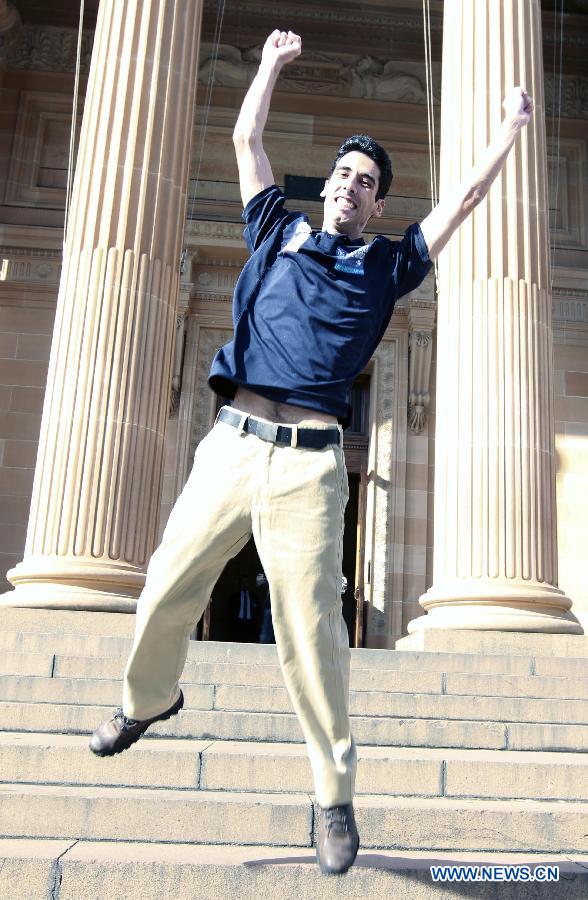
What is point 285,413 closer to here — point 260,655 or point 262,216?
point 262,216

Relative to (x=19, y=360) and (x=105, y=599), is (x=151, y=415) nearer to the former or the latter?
(x=105, y=599)

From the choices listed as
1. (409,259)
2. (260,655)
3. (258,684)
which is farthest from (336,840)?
(260,655)

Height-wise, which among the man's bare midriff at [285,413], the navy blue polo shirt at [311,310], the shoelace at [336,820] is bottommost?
the shoelace at [336,820]

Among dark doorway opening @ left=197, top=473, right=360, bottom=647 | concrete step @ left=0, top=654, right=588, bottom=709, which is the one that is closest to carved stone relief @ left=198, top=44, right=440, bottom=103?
dark doorway opening @ left=197, top=473, right=360, bottom=647

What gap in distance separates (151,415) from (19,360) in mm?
6387

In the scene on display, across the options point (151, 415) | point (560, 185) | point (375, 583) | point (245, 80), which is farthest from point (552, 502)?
point (245, 80)

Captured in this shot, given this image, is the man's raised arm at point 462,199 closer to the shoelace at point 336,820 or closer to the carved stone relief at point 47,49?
the shoelace at point 336,820

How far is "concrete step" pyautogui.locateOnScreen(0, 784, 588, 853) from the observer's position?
3936 mm

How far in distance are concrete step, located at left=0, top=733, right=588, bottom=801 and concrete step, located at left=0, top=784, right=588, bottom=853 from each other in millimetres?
444

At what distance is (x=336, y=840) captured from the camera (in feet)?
9.77

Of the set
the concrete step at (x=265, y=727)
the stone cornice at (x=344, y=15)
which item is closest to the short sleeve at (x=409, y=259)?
the concrete step at (x=265, y=727)

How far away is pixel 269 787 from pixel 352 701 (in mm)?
1685

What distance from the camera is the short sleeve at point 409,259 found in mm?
3504

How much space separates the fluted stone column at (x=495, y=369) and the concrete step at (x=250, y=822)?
195 inches
